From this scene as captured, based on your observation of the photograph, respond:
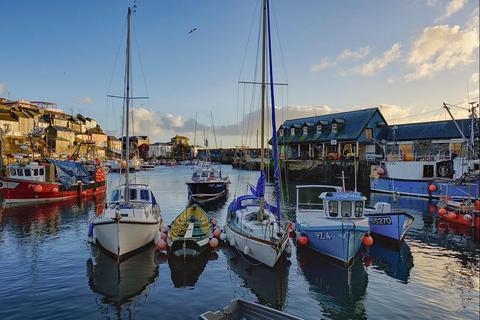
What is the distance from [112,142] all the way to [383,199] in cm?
15942

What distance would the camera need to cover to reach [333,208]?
19.8 m

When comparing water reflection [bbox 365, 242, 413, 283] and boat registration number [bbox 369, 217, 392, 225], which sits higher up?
boat registration number [bbox 369, 217, 392, 225]

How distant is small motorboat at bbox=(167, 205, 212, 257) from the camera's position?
19.0 meters

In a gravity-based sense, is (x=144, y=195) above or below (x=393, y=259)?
above

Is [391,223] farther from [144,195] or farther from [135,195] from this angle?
[135,195]

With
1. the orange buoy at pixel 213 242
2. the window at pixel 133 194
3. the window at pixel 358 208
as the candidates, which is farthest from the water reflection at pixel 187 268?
the window at pixel 358 208

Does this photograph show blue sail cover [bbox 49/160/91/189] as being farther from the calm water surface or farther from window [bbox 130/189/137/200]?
window [bbox 130/189/137/200]

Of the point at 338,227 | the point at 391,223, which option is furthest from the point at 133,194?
the point at 391,223

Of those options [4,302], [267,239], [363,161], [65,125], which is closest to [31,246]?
[4,302]

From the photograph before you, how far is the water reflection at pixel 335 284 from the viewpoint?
13.6 meters

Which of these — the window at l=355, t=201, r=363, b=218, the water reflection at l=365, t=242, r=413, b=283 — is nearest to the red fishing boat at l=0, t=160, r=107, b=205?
the window at l=355, t=201, r=363, b=218

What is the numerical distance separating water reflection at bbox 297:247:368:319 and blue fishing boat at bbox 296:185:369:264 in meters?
0.61

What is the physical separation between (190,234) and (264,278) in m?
5.93

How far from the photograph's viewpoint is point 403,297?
14773 mm
